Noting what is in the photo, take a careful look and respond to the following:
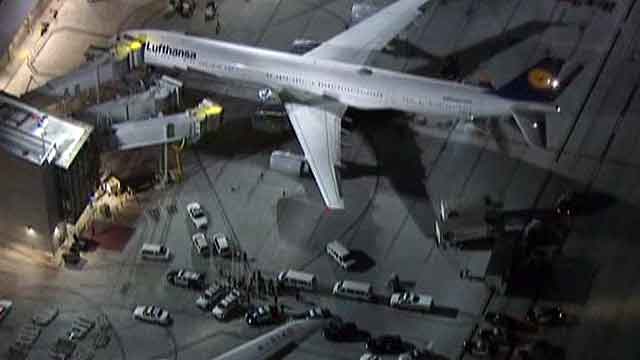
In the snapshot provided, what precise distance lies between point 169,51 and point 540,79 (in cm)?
1603

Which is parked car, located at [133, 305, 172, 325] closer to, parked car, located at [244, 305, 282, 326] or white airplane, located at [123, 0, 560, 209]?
parked car, located at [244, 305, 282, 326]

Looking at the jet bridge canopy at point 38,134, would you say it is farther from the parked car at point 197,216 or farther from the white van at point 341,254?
the white van at point 341,254

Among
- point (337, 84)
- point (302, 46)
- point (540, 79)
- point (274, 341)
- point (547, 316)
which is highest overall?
point (540, 79)

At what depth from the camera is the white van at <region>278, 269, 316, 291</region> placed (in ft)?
181

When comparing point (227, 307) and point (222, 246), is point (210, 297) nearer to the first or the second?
point (227, 307)

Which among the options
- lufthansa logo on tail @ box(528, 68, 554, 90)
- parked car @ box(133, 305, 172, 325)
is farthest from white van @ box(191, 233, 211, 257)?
lufthansa logo on tail @ box(528, 68, 554, 90)

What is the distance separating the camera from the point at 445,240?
57281 millimetres

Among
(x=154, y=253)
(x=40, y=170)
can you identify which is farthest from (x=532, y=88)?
(x=40, y=170)

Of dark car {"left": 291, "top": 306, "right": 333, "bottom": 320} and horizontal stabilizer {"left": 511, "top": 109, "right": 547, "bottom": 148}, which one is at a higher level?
horizontal stabilizer {"left": 511, "top": 109, "right": 547, "bottom": 148}

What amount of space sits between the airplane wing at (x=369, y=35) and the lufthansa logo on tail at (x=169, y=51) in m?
5.02

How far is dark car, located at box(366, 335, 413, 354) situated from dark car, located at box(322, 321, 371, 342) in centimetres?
56

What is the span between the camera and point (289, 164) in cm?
6069

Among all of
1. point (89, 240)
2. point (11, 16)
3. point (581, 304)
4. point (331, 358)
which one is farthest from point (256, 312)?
point (11, 16)

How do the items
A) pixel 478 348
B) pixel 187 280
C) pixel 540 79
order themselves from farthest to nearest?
pixel 540 79, pixel 187 280, pixel 478 348
